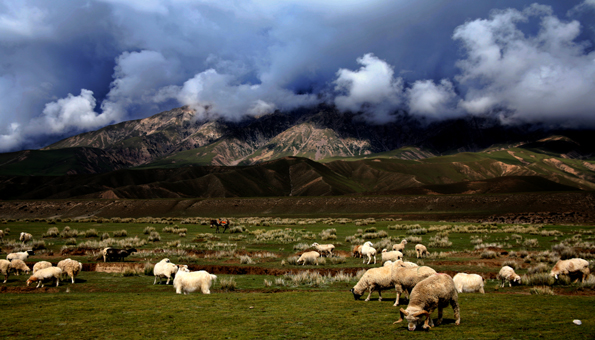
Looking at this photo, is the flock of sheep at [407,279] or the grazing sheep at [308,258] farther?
the grazing sheep at [308,258]

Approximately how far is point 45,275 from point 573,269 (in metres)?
20.6

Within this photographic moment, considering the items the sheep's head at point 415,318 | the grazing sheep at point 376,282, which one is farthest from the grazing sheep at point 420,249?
the sheep's head at point 415,318

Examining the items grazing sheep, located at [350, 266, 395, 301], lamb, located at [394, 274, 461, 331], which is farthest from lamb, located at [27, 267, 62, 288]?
lamb, located at [394, 274, 461, 331]

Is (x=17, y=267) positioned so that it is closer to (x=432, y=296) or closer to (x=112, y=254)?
(x=112, y=254)

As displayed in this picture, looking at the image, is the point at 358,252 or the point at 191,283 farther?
the point at 358,252

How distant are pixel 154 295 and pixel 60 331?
4.75m

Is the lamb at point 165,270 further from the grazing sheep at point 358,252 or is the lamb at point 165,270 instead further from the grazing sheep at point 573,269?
the grazing sheep at point 573,269

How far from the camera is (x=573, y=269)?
13.5 metres

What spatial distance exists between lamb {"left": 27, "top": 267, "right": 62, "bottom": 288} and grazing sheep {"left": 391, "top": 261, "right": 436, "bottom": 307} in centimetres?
1319

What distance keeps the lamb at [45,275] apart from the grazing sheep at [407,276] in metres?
13.2

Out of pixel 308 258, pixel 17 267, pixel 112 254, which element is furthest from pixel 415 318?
pixel 112 254

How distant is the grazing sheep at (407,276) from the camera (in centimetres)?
993

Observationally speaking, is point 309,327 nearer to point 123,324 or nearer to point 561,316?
point 123,324

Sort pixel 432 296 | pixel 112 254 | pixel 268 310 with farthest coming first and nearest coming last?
1. pixel 112 254
2. pixel 268 310
3. pixel 432 296
